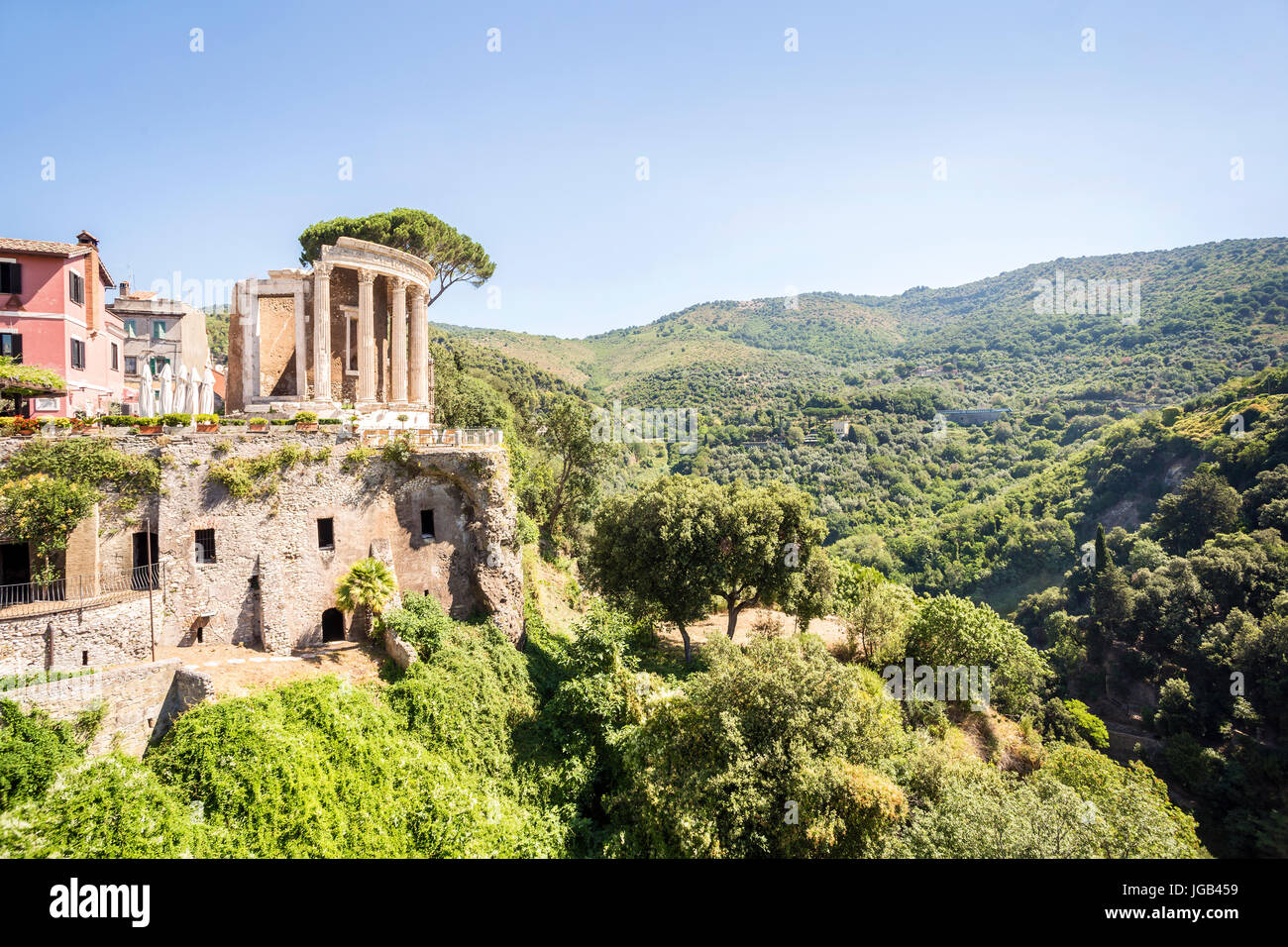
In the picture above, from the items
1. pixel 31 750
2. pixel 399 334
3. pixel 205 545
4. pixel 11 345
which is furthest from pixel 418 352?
pixel 31 750

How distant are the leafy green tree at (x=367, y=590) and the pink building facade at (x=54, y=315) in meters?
14.1

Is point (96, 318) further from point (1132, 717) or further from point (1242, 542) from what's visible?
point (1242, 542)

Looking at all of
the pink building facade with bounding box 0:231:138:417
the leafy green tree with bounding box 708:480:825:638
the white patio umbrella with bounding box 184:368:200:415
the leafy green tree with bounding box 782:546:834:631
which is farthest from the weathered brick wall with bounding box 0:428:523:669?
the leafy green tree with bounding box 782:546:834:631

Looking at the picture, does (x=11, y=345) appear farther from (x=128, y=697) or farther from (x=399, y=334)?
(x=128, y=697)

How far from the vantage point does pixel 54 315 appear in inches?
918

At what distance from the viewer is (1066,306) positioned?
124750mm

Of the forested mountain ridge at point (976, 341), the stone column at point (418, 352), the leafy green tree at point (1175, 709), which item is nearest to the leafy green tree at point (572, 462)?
the stone column at point (418, 352)

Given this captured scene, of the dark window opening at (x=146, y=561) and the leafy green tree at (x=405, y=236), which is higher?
the leafy green tree at (x=405, y=236)

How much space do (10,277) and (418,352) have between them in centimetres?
1505

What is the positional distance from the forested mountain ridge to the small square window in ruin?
288ft

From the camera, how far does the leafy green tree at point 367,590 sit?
64.4ft

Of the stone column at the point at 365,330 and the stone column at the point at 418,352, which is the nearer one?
the stone column at the point at 365,330

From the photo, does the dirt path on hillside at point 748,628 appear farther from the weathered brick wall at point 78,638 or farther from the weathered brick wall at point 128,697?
the weathered brick wall at point 78,638

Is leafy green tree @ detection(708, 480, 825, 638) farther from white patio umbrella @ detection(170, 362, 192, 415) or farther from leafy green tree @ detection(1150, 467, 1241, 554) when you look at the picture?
leafy green tree @ detection(1150, 467, 1241, 554)
